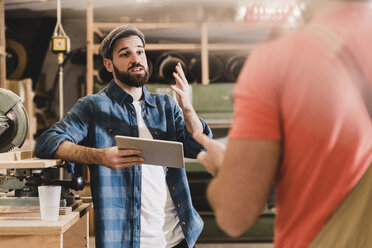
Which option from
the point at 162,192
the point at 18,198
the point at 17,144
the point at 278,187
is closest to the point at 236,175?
the point at 278,187

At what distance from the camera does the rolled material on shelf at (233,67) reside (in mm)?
5886

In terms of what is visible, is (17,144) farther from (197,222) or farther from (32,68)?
(32,68)

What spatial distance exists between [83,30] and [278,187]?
684 cm

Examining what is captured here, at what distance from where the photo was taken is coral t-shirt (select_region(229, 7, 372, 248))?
788mm

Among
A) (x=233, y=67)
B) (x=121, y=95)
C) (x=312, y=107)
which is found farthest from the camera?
(x=233, y=67)

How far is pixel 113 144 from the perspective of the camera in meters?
2.24

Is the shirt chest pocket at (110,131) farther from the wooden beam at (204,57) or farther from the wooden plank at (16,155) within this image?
the wooden beam at (204,57)

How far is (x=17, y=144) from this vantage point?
2.22m

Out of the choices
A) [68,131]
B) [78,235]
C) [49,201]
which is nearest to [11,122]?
[68,131]

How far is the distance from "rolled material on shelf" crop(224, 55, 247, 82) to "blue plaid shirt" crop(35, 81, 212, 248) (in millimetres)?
3645

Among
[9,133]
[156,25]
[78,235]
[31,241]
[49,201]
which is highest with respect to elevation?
[156,25]

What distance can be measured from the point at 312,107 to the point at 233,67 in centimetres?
517

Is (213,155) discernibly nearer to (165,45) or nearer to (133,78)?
(133,78)

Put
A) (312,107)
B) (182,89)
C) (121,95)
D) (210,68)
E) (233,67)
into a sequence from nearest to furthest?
(312,107)
(182,89)
(121,95)
(233,67)
(210,68)
